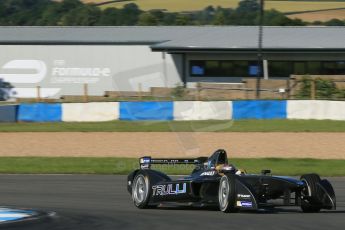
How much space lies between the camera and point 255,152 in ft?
71.3

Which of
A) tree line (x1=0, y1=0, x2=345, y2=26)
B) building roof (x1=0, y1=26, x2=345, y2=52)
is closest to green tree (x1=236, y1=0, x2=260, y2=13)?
tree line (x1=0, y1=0, x2=345, y2=26)

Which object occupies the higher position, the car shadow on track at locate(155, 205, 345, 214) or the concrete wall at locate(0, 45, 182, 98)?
the concrete wall at locate(0, 45, 182, 98)

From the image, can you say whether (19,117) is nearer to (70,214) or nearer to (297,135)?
(297,135)

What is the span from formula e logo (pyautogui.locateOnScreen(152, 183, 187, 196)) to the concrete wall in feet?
114

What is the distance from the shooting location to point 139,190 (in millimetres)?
11414

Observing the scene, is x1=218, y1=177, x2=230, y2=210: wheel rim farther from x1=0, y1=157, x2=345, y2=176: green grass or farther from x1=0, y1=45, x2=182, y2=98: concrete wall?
x1=0, y1=45, x2=182, y2=98: concrete wall

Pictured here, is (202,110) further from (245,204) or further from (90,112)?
(245,204)

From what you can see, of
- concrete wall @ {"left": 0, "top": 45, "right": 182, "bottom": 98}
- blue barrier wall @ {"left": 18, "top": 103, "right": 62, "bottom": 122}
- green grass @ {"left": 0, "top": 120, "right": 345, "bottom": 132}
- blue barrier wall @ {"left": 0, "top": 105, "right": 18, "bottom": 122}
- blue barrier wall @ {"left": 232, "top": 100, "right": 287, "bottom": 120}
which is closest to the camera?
green grass @ {"left": 0, "top": 120, "right": 345, "bottom": 132}

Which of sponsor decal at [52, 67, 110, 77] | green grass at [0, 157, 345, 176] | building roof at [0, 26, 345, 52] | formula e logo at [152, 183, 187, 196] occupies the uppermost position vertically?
building roof at [0, 26, 345, 52]

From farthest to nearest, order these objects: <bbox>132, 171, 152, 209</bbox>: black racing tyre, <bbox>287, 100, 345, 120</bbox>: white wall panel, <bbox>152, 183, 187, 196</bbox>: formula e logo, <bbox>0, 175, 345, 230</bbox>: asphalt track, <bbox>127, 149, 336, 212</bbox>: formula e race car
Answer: <bbox>287, 100, 345, 120</bbox>: white wall panel → <bbox>132, 171, 152, 209</bbox>: black racing tyre → <bbox>152, 183, 187, 196</bbox>: formula e logo → <bbox>127, 149, 336, 212</bbox>: formula e race car → <bbox>0, 175, 345, 230</bbox>: asphalt track

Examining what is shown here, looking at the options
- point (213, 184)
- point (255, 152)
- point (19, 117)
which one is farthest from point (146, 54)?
point (213, 184)

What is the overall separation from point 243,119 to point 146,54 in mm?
18484

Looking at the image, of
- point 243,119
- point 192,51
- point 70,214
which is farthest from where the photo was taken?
point 192,51

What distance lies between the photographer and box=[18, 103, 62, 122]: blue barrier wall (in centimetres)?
2980
